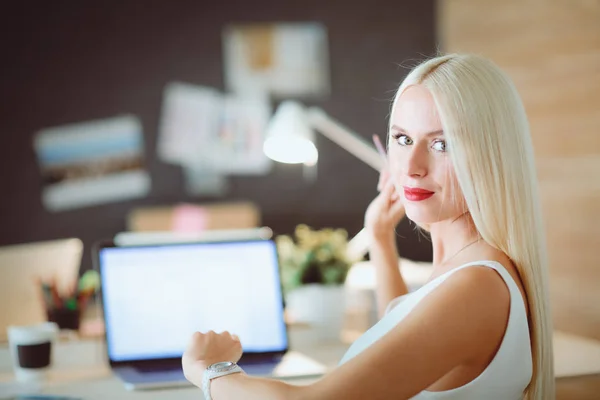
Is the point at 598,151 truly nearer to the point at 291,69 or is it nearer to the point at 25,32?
the point at 291,69

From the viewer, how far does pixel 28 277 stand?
6.38 ft

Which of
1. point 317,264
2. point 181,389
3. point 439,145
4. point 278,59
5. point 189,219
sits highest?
point 278,59

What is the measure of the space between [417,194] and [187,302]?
0.70m

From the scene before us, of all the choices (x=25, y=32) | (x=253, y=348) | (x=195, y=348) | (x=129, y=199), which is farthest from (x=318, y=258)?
(x=25, y=32)

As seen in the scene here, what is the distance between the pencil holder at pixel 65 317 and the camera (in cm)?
189

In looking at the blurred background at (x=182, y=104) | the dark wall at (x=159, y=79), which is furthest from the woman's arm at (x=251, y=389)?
the dark wall at (x=159, y=79)

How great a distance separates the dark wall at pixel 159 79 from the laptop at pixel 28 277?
1.72m

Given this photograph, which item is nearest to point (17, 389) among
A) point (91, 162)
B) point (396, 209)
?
point (396, 209)

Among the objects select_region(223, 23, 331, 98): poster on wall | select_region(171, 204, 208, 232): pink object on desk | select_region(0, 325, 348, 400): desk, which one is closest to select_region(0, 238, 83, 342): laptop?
select_region(0, 325, 348, 400): desk

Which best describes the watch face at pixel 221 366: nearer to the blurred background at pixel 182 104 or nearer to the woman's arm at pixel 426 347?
the woman's arm at pixel 426 347

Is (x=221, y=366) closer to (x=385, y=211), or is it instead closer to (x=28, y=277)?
(x=385, y=211)

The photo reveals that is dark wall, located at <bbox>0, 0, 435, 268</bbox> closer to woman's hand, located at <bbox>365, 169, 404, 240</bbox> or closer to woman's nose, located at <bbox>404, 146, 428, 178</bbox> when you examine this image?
woman's hand, located at <bbox>365, 169, 404, 240</bbox>

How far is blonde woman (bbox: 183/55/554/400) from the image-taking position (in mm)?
961

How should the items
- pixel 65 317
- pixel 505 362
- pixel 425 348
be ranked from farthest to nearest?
pixel 65 317 → pixel 505 362 → pixel 425 348
